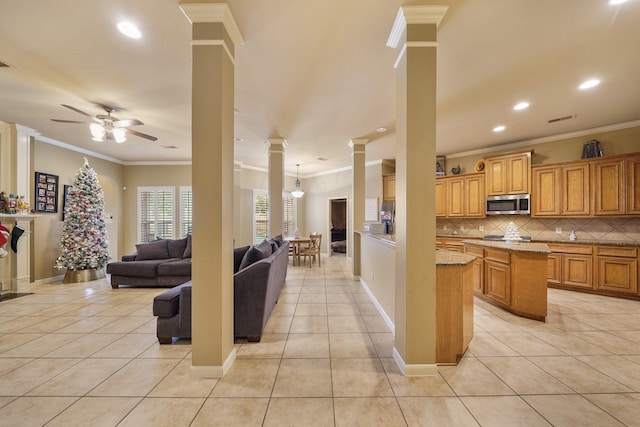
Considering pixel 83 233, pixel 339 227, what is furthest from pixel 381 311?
pixel 339 227

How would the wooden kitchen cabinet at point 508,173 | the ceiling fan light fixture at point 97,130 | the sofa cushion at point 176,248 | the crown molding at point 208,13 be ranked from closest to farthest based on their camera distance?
the crown molding at point 208,13, the ceiling fan light fixture at point 97,130, the wooden kitchen cabinet at point 508,173, the sofa cushion at point 176,248

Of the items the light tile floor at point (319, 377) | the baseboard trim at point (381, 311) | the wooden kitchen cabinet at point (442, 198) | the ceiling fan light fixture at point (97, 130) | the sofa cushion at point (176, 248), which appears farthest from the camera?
the wooden kitchen cabinet at point (442, 198)

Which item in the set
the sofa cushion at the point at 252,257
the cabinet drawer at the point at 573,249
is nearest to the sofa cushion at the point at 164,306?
the sofa cushion at the point at 252,257

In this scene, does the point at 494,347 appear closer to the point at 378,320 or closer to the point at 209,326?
the point at 378,320

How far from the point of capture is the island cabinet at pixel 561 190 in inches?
181

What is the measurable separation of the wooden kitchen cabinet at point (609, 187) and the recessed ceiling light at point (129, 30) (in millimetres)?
6983

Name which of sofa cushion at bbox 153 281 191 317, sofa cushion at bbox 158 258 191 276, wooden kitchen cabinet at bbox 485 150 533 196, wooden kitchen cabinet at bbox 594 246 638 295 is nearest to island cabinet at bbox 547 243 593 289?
wooden kitchen cabinet at bbox 594 246 638 295

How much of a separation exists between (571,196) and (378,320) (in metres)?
4.53

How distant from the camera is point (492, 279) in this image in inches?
153

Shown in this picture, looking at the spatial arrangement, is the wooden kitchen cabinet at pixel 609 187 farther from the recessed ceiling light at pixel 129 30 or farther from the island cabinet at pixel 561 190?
the recessed ceiling light at pixel 129 30

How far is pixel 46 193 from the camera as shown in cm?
536

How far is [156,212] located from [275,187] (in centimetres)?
459

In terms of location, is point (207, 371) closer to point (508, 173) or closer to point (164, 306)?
point (164, 306)

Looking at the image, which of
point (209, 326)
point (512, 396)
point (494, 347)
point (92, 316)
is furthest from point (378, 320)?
point (92, 316)
